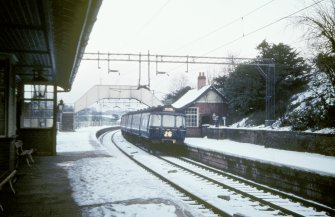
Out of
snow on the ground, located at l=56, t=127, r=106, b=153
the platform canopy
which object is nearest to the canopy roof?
snow on the ground, located at l=56, t=127, r=106, b=153

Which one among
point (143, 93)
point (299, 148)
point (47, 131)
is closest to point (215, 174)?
point (299, 148)

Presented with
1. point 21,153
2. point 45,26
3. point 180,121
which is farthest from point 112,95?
point 45,26

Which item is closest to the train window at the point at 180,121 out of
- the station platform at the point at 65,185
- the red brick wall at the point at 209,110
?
the station platform at the point at 65,185

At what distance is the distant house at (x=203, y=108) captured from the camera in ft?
106

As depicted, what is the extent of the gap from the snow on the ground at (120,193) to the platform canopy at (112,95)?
29.5m

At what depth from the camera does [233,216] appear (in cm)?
703

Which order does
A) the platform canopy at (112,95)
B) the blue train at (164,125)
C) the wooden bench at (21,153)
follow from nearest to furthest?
the wooden bench at (21,153) < the blue train at (164,125) < the platform canopy at (112,95)

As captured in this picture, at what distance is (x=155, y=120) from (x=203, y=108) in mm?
12267

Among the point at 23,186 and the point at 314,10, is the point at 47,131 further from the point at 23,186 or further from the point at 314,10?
the point at 314,10

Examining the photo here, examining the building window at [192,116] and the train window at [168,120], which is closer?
the train window at [168,120]

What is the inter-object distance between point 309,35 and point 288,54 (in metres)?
8.12

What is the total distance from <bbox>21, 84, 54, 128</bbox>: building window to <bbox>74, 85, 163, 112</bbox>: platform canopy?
88.7 feet

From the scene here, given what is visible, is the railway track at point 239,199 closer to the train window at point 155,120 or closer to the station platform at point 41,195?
the station platform at point 41,195

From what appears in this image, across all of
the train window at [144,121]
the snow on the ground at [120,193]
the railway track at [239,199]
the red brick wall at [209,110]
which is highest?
the red brick wall at [209,110]
